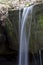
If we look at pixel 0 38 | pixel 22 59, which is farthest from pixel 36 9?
pixel 0 38

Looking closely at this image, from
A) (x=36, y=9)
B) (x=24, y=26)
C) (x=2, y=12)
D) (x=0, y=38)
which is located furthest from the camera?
(x=2, y=12)

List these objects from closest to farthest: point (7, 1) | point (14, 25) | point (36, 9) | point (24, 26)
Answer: point (36, 9) → point (24, 26) → point (14, 25) → point (7, 1)

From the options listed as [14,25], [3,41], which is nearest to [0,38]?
[3,41]

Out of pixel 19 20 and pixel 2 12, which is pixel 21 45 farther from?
pixel 2 12

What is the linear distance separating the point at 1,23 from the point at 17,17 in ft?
3.60

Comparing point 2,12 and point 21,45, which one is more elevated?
point 2,12

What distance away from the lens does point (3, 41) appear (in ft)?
21.2

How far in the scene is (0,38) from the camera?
6.38m

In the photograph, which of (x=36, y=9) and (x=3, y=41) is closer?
(x=36, y=9)

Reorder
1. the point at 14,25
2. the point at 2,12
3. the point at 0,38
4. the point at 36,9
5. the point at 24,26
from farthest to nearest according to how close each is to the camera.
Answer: the point at 2,12 → the point at 0,38 → the point at 14,25 → the point at 24,26 → the point at 36,9

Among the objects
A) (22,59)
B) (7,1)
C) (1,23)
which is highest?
(7,1)

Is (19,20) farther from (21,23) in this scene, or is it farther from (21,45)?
(21,45)

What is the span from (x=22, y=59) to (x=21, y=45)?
0.33m

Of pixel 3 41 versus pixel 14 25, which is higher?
pixel 14 25
